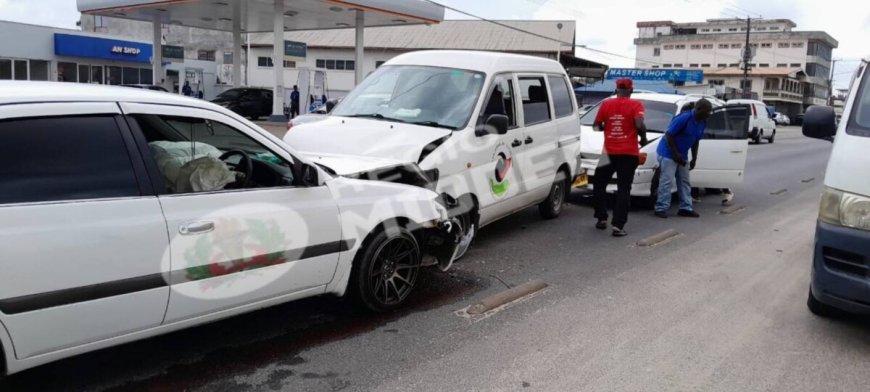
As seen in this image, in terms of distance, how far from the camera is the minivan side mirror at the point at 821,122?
5633 millimetres

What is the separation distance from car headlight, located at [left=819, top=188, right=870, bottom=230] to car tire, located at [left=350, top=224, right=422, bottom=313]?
2.93m

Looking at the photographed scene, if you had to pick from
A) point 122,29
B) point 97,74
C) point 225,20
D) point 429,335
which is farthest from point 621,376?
point 122,29

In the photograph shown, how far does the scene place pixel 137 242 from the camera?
134 inches

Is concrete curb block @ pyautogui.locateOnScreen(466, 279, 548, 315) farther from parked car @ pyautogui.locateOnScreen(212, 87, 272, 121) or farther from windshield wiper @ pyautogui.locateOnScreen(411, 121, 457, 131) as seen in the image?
parked car @ pyautogui.locateOnScreen(212, 87, 272, 121)

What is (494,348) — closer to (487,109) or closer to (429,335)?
(429,335)

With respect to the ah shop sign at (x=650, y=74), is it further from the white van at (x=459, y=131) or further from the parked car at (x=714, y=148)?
the white van at (x=459, y=131)

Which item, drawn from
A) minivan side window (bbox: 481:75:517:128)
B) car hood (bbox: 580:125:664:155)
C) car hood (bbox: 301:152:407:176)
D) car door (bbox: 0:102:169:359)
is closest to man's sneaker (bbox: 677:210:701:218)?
car hood (bbox: 580:125:664:155)

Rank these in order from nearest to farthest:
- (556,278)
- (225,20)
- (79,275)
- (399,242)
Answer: (79,275)
(399,242)
(556,278)
(225,20)

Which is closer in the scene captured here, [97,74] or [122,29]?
[97,74]

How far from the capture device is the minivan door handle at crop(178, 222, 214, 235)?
361 cm

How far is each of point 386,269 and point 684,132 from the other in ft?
19.2

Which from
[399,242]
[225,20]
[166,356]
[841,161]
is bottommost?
[166,356]

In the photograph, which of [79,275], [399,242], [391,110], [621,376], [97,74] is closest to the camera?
[79,275]

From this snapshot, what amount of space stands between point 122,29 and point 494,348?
5908cm
